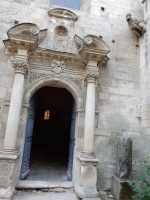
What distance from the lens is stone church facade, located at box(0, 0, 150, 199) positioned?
335 centimetres

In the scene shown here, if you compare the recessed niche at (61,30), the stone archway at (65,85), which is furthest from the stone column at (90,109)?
the recessed niche at (61,30)

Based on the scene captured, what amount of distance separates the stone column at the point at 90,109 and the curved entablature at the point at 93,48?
17cm

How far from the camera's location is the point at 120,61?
437 centimetres

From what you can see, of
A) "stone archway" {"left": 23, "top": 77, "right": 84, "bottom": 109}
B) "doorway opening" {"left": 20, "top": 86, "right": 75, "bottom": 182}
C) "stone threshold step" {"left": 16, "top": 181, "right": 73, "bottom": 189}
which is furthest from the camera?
"doorway opening" {"left": 20, "top": 86, "right": 75, "bottom": 182}

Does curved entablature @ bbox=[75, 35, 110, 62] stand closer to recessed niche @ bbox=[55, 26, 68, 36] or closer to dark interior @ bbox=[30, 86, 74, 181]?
recessed niche @ bbox=[55, 26, 68, 36]

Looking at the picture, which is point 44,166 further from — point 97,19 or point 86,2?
point 86,2

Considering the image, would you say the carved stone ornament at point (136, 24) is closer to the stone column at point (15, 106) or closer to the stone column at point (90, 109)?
the stone column at point (90, 109)

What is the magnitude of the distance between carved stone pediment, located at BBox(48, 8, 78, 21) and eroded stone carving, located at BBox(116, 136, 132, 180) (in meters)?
3.62

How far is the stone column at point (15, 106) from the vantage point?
10.3 feet

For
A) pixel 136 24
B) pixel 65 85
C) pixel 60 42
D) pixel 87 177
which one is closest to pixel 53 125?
pixel 65 85

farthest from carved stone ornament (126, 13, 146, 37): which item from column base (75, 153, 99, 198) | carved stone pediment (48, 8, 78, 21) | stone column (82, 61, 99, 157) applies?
column base (75, 153, 99, 198)

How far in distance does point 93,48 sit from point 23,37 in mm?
1633

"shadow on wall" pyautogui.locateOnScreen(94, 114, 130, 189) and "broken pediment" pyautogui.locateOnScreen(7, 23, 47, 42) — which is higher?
"broken pediment" pyautogui.locateOnScreen(7, 23, 47, 42)

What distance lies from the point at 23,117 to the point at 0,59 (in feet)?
5.24
